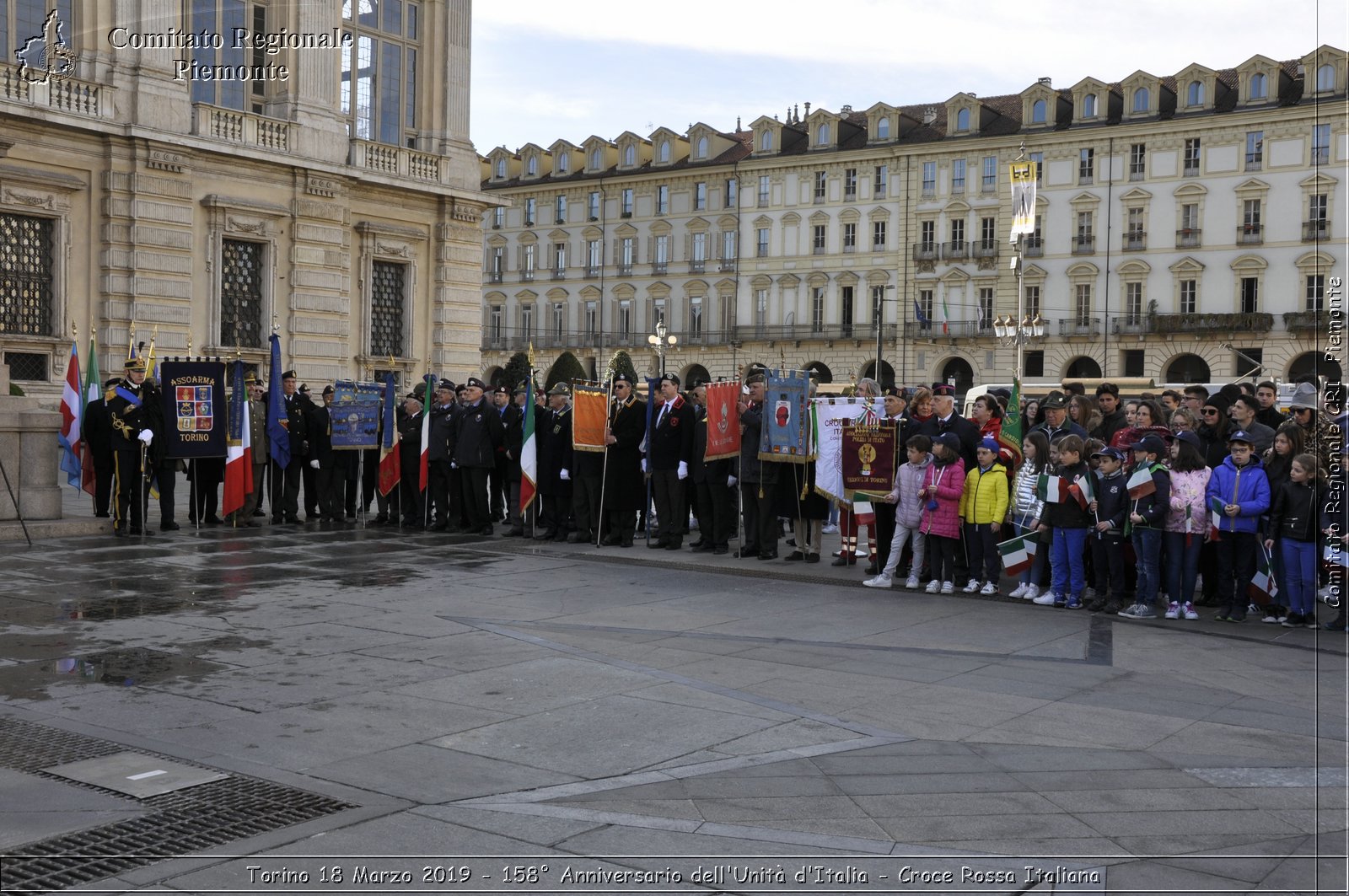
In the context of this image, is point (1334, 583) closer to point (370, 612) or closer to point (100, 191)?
point (370, 612)

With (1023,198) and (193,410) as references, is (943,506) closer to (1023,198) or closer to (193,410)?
Result: (193,410)

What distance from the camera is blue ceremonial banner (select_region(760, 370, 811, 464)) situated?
1482cm

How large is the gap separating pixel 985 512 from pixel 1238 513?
2.34m

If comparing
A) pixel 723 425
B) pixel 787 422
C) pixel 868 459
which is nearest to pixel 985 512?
pixel 868 459

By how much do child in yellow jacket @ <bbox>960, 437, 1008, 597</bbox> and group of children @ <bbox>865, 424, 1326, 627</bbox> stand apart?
1 cm

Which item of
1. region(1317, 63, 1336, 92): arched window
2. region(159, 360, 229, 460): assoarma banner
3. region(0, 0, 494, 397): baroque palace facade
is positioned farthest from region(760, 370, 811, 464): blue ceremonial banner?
region(1317, 63, 1336, 92): arched window

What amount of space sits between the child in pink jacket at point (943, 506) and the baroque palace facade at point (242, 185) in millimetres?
17785

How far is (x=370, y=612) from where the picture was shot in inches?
438

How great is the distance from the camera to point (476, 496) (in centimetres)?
1800

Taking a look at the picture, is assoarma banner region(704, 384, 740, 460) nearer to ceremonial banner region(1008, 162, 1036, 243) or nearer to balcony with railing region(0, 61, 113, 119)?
balcony with railing region(0, 61, 113, 119)

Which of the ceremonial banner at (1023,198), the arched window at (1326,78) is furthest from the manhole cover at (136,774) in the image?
the arched window at (1326,78)

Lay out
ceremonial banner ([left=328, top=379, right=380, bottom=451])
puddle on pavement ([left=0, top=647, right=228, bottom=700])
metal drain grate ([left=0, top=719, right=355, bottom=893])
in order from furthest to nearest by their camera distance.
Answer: ceremonial banner ([left=328, top=379, right=380, bottom=451]) → puddle on pavement ([left=0, top=647, right=228, bottom=700]) → metal drain grate ([left=0, top=719, right=355, bottom=893])

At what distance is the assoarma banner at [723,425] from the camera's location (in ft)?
50.9

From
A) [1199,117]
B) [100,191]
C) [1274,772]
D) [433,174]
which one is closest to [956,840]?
[1274,772]
